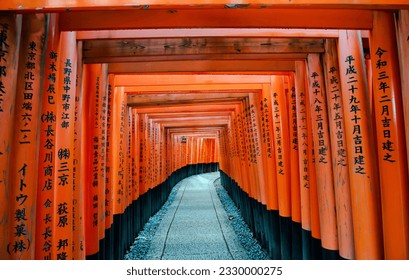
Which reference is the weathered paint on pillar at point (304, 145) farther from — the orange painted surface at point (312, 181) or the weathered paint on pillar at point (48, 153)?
the weathered paint on pillar at point (48, 153)

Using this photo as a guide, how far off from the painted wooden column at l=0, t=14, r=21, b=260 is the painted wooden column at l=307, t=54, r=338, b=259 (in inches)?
112

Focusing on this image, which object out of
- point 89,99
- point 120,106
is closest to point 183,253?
point 120,106

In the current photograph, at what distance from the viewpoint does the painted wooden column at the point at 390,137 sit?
2.23m

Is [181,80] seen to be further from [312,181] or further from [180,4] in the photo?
[180,4]

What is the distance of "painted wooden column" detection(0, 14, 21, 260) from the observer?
6.52ft

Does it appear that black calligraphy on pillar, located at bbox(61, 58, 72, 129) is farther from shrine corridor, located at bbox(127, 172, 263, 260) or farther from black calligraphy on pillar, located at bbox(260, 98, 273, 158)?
shrine corridor, located at bbox(127, 172, 263, 260)

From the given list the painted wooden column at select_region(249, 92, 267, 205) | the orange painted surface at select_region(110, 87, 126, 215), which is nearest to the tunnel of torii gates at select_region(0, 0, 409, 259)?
the orange painted surface at select_region(110, 87, 126, 215)

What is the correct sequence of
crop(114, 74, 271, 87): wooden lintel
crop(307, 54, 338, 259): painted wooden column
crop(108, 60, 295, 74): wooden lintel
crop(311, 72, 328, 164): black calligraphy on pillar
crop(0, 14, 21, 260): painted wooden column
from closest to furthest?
1. crop(0, 14, 21, 260): painted wooden column
2. crop(307, 54, 338, 259): painted wooden column
3. crop(311, 72, 328, 164): black calligraphy on pillar
4. crop(108, 60, 295, 74): wooden lintel
5. crop(114, 74, 271, 87): wooden lintel

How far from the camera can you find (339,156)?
119 inches

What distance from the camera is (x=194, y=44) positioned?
11.2 ft

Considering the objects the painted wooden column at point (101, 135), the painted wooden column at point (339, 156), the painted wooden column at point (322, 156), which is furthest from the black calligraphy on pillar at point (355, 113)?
the painted wooden column at point (101, 135)

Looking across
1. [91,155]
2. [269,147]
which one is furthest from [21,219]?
[269,147]

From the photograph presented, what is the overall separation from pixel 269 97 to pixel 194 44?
252cm

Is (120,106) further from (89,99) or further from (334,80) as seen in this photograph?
(334,80)
